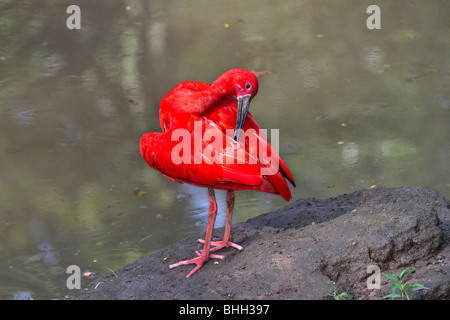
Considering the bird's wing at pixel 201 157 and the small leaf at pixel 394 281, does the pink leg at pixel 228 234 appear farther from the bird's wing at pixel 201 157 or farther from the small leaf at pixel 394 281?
the small leaf at pixel 394 281

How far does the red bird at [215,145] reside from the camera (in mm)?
3250

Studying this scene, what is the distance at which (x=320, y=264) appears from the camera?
3062 millimetres

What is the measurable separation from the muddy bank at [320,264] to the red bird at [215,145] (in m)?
0.19

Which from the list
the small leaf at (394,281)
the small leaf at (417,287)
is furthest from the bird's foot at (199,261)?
the small leaf at (417,287)

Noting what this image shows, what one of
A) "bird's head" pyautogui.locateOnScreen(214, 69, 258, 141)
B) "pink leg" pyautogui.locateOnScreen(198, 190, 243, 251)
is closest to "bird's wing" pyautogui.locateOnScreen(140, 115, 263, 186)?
"bird's head" pyautogui.locateOnScreen(214, 69, 258, 141)

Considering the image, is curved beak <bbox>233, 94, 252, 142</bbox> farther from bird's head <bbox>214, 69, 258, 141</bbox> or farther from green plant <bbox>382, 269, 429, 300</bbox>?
green plant <bbox>382, 269, 429, 300</bbox>

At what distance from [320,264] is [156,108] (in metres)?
3.21

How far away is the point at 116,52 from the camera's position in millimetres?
6938

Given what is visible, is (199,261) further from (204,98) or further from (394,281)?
(394,281)

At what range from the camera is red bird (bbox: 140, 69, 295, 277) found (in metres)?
3.25

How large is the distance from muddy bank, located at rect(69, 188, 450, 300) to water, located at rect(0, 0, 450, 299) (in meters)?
0.88
